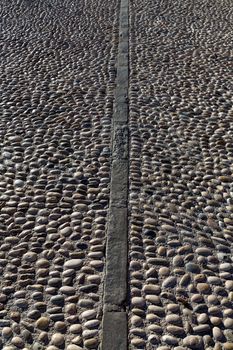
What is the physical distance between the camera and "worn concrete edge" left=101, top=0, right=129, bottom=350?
120 inches

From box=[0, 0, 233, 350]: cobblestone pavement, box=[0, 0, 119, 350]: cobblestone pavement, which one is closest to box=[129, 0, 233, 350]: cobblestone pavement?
box=[0, 0, 233, 350]: cobblestone pavement

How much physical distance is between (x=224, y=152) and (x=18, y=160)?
1.83m

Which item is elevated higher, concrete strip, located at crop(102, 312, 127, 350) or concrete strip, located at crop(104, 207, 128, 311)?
concrete strip, located at crop(104, 207, 128, 311)

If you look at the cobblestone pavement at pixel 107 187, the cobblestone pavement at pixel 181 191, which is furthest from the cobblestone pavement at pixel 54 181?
the cobblestone pavement at pixel 181 191

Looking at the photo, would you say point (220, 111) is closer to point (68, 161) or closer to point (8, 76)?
point (68, 161)

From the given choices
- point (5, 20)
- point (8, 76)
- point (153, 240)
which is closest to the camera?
point (153, 240)

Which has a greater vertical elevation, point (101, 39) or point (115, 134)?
point (101, 39)

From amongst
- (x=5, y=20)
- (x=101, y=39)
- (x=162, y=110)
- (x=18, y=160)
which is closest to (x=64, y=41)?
A: (x=101, y=39)

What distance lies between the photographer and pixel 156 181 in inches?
173

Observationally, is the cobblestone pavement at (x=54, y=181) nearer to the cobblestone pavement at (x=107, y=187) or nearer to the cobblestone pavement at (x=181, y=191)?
the cobblestone pavement at (x=107, y=187)

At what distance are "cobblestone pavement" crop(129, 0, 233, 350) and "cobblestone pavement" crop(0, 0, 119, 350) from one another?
27 cm

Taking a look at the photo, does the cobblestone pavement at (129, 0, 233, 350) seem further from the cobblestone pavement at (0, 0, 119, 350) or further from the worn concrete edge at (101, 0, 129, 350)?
the cobblestone pavement at (0, 0, 119, 350)

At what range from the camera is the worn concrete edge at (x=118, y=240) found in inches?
120

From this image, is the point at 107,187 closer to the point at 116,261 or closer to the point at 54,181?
the point at 54,181
